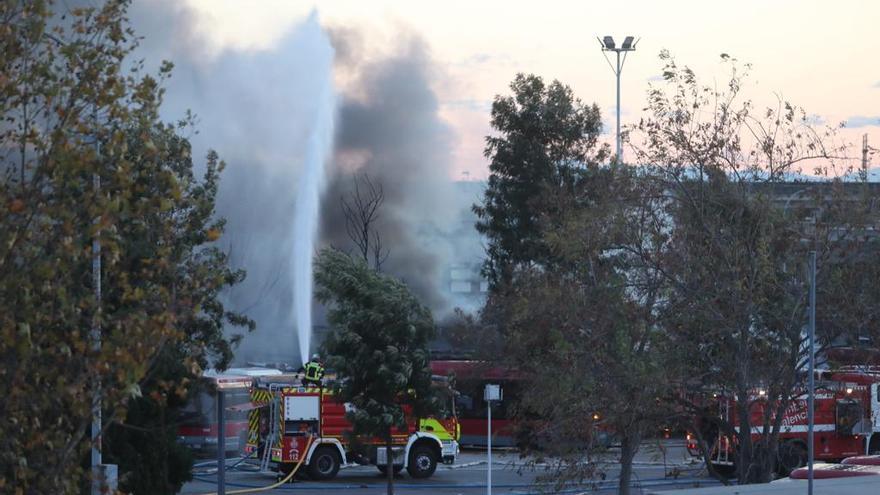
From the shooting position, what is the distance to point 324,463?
108 ft

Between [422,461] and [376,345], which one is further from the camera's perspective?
[422,461]

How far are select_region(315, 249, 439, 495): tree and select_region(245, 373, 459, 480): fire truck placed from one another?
6337 mm

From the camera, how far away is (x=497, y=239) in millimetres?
46438

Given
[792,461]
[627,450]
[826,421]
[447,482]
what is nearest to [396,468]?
[447,482]

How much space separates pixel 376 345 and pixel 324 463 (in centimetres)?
937

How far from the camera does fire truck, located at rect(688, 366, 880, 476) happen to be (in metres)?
20.2

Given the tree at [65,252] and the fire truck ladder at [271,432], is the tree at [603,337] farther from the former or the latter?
the fire truck ladder at [271,432]

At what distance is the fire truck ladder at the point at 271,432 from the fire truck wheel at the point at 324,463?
116 centimetres

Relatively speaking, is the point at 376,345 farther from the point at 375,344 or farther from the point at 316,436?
the point at 316,436

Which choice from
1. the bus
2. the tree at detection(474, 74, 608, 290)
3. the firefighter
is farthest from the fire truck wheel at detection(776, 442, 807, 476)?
the tree at detection(474, 74, 608, 290)

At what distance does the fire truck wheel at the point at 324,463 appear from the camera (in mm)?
32719

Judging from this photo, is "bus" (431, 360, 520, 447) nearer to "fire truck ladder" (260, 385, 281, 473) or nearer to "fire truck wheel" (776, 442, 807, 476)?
"fire truck ladder" (260, 385, 281, 473)

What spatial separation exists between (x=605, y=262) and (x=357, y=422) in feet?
21.7

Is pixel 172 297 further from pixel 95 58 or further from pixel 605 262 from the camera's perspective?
pixel 605 262
